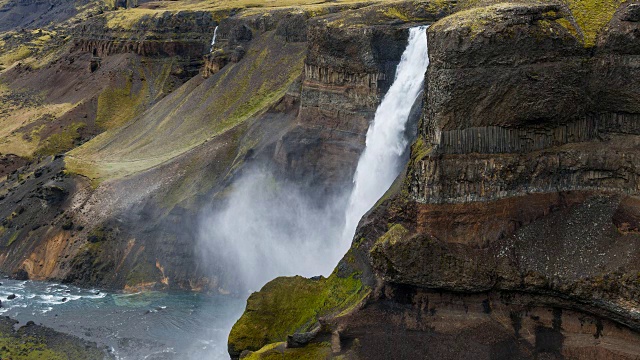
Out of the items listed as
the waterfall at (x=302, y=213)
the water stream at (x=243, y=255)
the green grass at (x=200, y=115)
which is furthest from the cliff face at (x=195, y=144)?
the water stream at (x=243, y=255)

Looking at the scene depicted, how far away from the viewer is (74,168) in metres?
82.8

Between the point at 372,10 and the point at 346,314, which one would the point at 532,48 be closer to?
the point at 346,314

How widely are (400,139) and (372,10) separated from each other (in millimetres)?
15420

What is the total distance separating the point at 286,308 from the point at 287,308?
0.07m

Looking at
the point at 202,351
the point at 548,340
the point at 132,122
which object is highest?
the point at 132,122

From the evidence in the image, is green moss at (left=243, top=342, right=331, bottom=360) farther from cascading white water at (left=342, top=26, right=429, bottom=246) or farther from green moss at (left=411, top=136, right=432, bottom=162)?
cascading white water at (left=342, top=26, right=429, bottom=246)

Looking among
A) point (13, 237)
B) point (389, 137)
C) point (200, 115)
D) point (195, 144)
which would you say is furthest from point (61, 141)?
point (389, 137)

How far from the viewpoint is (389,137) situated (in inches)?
2233

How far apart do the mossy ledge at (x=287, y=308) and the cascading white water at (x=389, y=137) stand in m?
12.3

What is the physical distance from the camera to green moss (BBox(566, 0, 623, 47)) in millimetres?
33312

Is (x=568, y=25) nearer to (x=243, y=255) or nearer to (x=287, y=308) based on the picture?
(x=287, y=308)

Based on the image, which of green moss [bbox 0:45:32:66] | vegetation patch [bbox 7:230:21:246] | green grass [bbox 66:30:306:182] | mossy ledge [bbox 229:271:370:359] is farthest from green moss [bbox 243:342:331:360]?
green moss [bbox 0:45:32:66]

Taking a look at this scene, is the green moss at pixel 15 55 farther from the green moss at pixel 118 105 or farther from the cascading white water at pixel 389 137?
the cascading white water at pixel 389 137

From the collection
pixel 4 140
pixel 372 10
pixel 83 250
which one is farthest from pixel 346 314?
pixel 4 140
